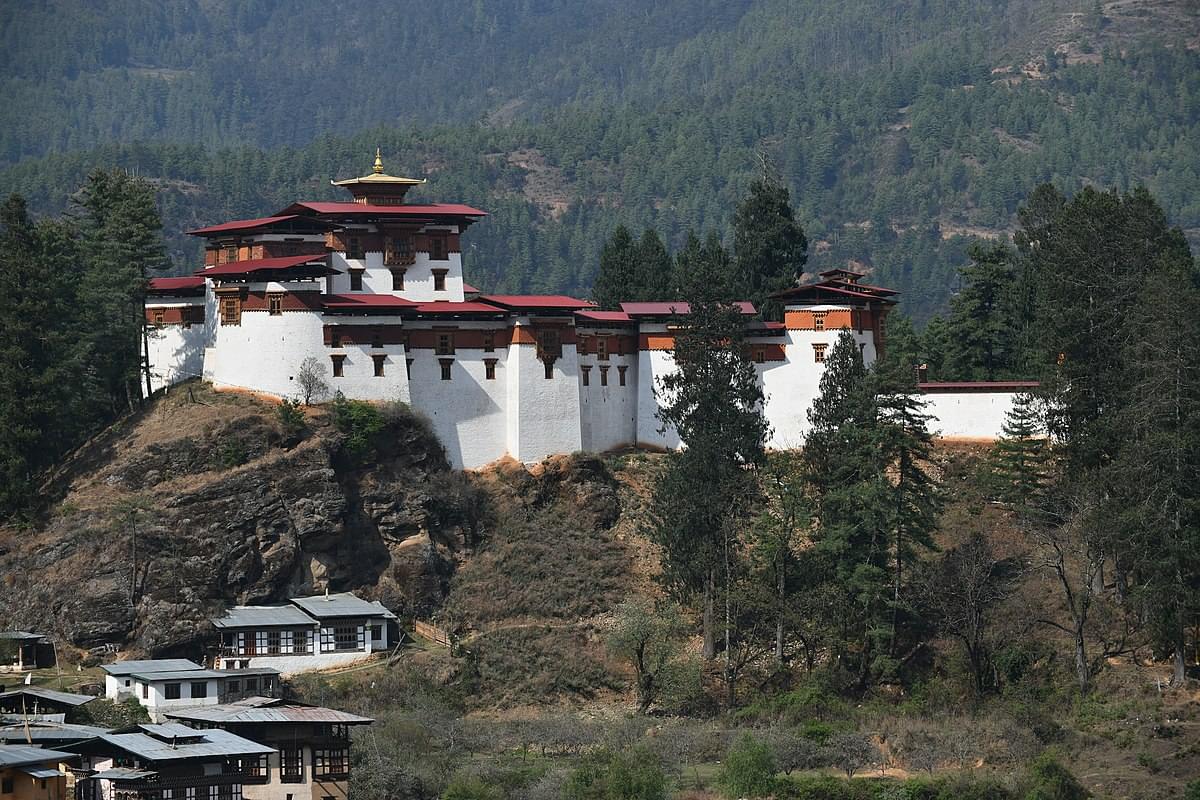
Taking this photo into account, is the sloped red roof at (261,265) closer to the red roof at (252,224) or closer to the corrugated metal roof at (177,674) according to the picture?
the red roof at (252,224)

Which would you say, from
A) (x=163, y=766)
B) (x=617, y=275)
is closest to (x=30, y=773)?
(x=163, y=766)

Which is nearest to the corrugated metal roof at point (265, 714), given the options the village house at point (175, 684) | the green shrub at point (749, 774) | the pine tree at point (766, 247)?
the village house at point (175, 684)

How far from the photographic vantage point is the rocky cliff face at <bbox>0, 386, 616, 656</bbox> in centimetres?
9525

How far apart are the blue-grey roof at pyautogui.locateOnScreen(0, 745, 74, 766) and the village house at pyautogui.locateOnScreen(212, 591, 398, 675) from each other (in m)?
19.3

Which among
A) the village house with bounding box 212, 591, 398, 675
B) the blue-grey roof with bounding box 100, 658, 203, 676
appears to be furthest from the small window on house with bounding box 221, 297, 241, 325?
the blue-grey roof with bounding box 100, 658, 203, 676

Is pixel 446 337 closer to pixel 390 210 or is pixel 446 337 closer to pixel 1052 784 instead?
pixel 390 210

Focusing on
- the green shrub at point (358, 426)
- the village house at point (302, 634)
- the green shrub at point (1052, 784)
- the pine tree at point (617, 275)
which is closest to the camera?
the green shrub at point (1052, 784)

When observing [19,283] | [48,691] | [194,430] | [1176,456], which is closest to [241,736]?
[48,691]

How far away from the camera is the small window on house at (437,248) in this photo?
11262cm

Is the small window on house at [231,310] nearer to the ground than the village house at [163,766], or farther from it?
farther from it

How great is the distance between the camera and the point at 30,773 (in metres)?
72.6

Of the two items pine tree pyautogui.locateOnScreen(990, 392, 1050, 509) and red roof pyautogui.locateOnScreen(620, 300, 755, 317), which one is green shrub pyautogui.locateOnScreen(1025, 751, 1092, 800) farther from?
red roof pyautogui.locateOnScreen(620, 300, 755, 317)

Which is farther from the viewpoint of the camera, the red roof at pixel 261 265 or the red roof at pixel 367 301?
the red roof at pixel 367 301

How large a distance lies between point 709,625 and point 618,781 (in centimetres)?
1776
